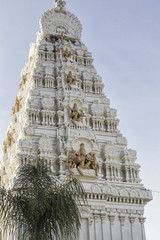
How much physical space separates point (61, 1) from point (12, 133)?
616 inches

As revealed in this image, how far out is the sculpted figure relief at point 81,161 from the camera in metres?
26.5

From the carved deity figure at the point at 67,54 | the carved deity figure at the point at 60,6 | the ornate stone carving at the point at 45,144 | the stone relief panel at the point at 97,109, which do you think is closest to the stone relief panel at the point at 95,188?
the ornate stone carving at the point at 45,144

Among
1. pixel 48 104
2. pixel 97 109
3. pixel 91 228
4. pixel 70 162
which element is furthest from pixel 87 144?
pixel 91 228

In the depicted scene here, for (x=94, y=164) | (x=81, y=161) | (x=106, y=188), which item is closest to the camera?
(x=106, y=188)

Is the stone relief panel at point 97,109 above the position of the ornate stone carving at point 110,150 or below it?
above

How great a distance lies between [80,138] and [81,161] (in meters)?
1.91

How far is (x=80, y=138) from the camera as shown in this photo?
2788cm

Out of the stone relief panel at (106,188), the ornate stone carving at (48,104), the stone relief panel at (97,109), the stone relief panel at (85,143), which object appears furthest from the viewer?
the stone relief panel at (97,109)

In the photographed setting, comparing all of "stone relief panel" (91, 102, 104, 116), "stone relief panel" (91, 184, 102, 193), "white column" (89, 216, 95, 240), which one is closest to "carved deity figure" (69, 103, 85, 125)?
"stone relief panel" (91, 102, 104, 116)

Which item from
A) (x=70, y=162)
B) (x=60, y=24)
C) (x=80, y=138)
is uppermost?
(x=60, y=24)

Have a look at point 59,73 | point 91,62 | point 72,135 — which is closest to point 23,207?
point 72,135

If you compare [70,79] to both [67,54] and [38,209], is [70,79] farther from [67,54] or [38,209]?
[38,209]

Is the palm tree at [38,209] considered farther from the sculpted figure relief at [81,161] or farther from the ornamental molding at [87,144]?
the ornamental molding at [87,144]

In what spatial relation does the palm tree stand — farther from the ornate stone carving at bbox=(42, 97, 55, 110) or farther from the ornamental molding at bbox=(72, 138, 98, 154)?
the ornate stone carving at bbox=(42, 97, 55, 110)
